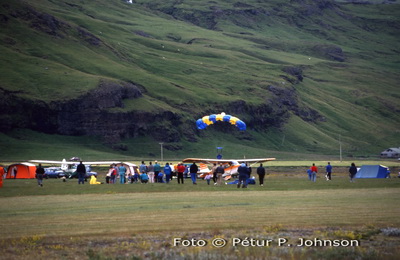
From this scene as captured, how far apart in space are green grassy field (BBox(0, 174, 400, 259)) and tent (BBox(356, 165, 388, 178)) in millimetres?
34256

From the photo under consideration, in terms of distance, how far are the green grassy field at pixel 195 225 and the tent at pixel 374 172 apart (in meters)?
34.3

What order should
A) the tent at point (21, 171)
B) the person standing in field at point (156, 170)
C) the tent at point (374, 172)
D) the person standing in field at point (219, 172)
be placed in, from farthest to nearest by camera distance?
the tent at point (21, 171) < the tent at point (374, 172) < the person standing in field at point (156, 170) < the person standing in field at point (219, 172)

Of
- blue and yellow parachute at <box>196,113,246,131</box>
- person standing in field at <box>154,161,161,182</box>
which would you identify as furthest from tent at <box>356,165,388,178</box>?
person standing in field at <box>154,161,161,182</box>

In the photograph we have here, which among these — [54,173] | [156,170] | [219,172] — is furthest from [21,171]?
[219,172]

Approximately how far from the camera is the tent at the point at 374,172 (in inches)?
2982

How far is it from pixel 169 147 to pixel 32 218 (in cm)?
13988

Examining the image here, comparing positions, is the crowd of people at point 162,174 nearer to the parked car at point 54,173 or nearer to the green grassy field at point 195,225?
the green grassy field at point 195,225

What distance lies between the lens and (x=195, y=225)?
27812 millimetres

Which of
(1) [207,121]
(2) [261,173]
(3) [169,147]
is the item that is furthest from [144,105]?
(2) [261,173]

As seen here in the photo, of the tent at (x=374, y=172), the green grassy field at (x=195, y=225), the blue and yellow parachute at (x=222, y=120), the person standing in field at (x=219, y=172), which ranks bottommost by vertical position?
the green grassy field at (x=195, y=225)

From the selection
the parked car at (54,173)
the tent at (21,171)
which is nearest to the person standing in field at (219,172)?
the parked car at (54,173)

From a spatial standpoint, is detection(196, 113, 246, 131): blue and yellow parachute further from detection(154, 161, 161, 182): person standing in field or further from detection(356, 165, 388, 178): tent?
detection(154, 161, 161, 182): person standing in field

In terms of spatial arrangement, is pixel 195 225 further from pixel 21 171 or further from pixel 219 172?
pixel 21 171

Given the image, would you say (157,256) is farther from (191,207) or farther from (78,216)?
(191,207)
